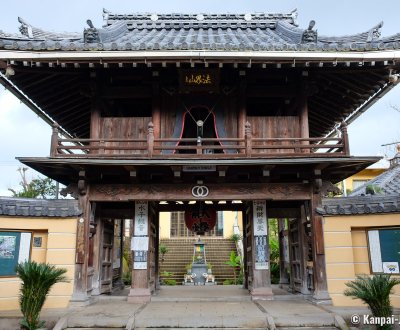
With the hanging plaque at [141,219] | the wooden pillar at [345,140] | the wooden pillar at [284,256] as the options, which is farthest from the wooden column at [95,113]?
the wooden pillar at [284,256]

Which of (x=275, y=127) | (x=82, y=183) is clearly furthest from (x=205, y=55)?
(x=82, y=183)

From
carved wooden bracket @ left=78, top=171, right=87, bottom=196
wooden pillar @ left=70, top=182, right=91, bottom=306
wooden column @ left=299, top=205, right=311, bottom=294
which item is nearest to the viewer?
wooden pillar @ left=70, top=182, right=91, bottom=306

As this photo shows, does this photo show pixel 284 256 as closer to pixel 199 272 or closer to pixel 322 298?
pixel 322 298

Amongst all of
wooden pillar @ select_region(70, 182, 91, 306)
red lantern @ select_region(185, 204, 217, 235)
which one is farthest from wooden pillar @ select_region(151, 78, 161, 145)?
red lantern @ select_region(185, 204, 217, 235)

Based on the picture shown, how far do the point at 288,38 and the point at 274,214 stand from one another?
5.88 metres

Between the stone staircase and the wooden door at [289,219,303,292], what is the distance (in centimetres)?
721

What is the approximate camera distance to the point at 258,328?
7.43m

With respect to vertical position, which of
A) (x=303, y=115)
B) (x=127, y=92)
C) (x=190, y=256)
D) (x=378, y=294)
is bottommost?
(x=378, y=294)

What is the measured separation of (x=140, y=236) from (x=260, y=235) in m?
3.32

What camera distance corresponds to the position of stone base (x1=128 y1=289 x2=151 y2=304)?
31.1 ft

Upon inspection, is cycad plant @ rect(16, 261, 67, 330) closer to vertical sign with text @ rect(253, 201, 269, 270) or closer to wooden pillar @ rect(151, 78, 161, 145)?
wooden pillar @ rect(151, 78, 161, 145)

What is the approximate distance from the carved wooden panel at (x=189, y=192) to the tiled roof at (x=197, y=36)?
11.7ft

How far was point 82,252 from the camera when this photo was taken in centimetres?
917

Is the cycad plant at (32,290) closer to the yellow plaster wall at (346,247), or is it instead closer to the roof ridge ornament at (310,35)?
the yellow plaster wall at (346,247)
